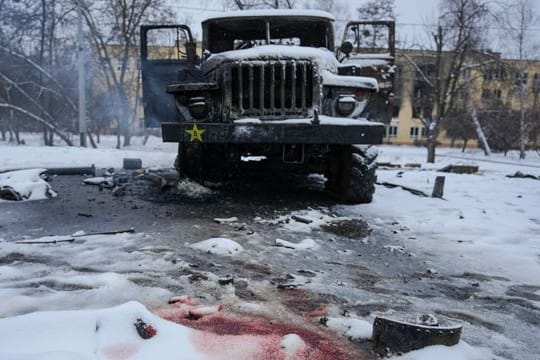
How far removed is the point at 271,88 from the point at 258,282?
2.64 m

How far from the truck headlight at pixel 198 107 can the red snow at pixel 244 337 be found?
10.3 ft

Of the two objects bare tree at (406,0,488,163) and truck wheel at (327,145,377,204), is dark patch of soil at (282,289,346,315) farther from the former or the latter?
bare tree at (406,0,488,163)

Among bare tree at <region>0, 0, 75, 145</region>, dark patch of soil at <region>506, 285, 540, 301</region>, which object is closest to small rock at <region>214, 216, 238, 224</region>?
dark patch of soil at <region>506, 285, 540, 301</region>

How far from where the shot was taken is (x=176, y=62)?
645 centimetres

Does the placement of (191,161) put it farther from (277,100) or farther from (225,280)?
(225,280)

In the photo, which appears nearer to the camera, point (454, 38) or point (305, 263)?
point (305, 263)

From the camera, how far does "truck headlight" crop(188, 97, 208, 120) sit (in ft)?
16.1

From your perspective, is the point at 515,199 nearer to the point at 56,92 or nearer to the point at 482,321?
the point at 482,321

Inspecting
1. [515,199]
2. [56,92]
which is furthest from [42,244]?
[56,92]

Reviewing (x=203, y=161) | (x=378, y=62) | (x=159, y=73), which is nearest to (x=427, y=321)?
(x=203, y=161)

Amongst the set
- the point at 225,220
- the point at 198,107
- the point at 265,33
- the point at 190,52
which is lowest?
the point at 225,220

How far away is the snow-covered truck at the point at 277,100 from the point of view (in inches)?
175

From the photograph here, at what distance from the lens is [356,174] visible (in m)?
5.07

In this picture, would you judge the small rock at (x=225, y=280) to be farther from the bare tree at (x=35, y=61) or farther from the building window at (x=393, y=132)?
the building window at (x=393, y=132)
